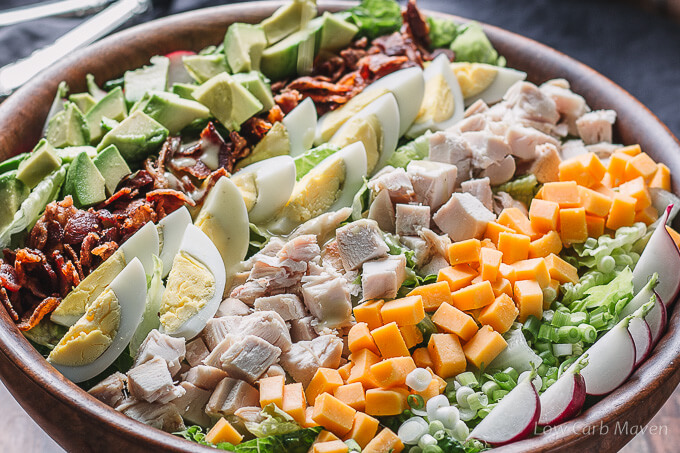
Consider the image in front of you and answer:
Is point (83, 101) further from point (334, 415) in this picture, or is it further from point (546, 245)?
point (546, 245)

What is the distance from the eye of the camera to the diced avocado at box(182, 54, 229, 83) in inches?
108

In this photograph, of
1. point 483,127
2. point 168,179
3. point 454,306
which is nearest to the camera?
point 454,306

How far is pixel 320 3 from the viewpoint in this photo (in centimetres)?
329

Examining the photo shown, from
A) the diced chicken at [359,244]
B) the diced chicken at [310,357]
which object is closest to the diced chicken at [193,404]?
the diced chicken at [310,357]

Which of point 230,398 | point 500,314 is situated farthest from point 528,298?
point 230,398

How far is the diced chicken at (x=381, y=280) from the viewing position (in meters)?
2.01

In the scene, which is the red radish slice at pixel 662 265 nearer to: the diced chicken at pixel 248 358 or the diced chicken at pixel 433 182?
the diced chicken at pixel 433 182

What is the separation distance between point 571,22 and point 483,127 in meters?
2.26

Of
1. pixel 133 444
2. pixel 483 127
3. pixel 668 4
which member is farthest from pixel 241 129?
pixel 668 4

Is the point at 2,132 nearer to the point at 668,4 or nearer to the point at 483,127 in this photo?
the point at 483,127

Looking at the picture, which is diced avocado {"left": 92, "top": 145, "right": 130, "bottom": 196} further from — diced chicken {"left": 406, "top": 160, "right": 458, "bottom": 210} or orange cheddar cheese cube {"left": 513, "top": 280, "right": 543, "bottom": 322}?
orange cheddar cheese cube {"left": 513, "top": 280, "right": 543, "bottom": 322}

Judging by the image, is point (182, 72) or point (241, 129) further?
point (182, 72)

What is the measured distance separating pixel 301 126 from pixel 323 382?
1.21 metres

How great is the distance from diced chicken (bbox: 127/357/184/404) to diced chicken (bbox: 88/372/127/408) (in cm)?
4
